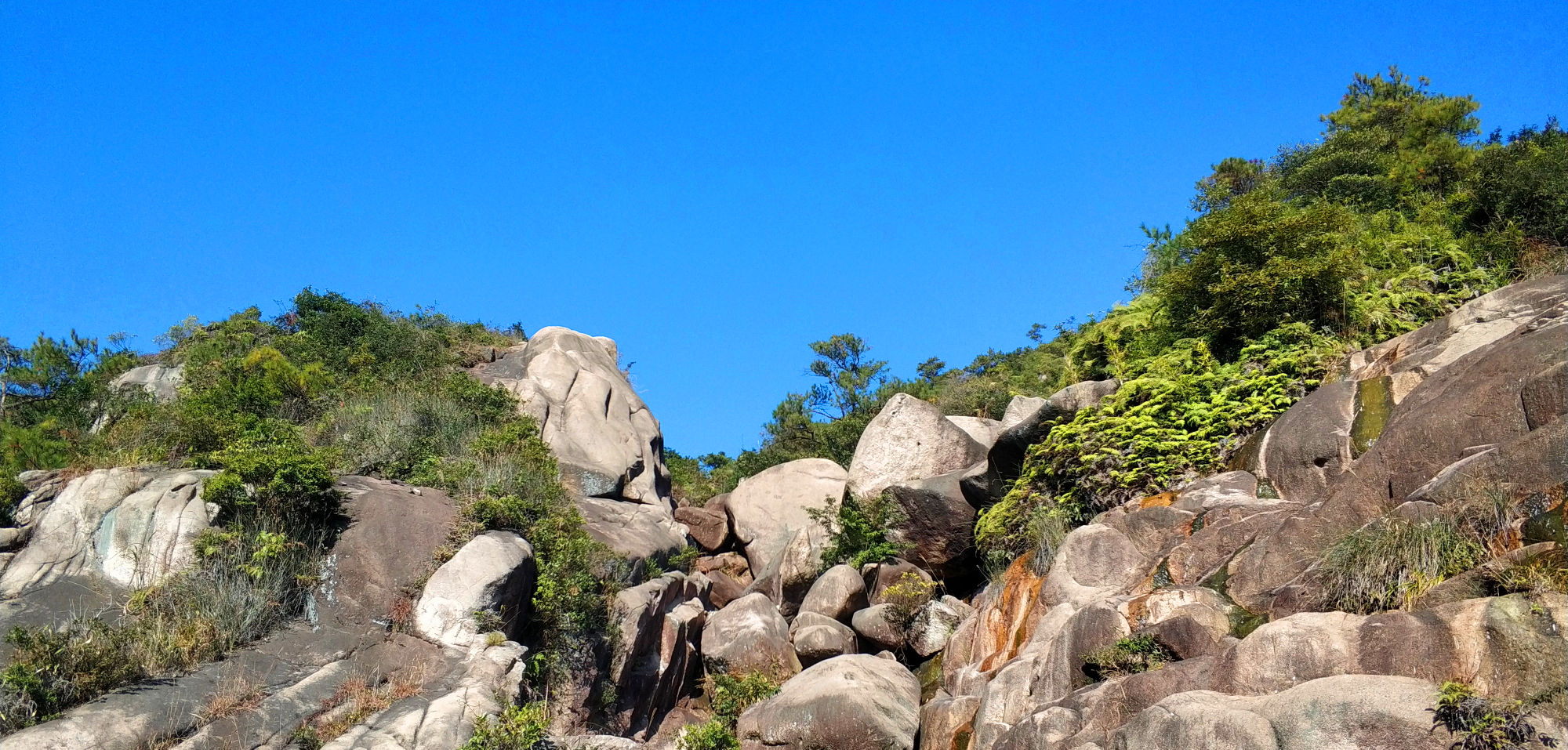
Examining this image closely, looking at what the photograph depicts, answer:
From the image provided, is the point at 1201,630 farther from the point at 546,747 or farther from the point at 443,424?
the point at 443,424

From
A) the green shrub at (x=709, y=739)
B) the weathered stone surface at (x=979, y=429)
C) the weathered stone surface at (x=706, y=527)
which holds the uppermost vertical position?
the weathered stone surface at (x=979, y=429)

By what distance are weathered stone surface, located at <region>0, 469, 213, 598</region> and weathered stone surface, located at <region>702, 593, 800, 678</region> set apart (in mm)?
8911

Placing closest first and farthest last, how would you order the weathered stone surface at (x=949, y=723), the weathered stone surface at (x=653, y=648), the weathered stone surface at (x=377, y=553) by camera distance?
the weathered stone surface at (x=949, y=723) < the weathered stone surface at (x=377, y=553) < the weathered stone surface at (x=653, y=648)

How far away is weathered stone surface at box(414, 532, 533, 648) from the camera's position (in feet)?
47.3

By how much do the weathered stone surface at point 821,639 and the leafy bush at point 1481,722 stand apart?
1221cm

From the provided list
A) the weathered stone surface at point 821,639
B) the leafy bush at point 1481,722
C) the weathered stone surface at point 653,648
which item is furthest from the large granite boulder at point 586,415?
the leafy bush at point 1481,722

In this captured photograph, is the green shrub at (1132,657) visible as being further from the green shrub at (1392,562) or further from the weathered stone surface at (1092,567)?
the green shrub at (1392,562)

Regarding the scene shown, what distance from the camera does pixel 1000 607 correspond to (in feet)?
49.5

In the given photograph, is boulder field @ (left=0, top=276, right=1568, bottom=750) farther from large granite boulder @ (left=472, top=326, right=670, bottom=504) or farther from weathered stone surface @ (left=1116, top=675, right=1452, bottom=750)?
large granite boulder @ (left=472, top=326, right=670, bottom=504)

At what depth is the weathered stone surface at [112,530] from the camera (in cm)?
1422

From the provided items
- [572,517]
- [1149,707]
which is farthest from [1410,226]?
[572,517]

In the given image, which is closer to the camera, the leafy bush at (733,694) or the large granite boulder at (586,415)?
the leafy bush at (733,694)

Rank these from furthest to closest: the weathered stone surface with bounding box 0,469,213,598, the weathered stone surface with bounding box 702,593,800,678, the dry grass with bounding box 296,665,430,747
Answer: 1. the weathered stone surface with bounding box 702,593,800,678
2. the weathered stone surface with bounding box 0,469,213,598
3. the dry grass with bounding box 296,665,430,747

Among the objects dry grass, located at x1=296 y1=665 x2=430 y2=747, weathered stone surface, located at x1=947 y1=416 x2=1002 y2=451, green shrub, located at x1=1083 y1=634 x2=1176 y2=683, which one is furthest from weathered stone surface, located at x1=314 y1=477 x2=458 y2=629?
weathered stone surface, located at x1=947 y1=416 x2=1002 y2=451
